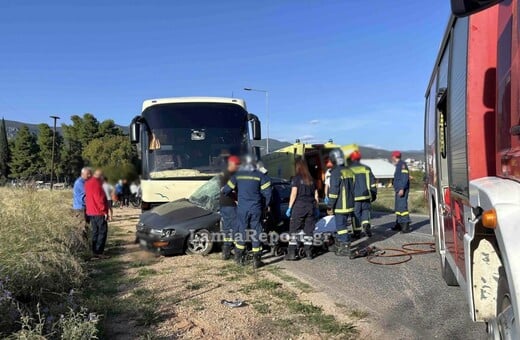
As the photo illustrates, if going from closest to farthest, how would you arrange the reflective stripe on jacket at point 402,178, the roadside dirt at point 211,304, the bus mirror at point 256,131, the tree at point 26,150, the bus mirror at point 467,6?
the bus mirror at point 467,6
the roadside dirt at point 211,304
the tree at point 26,150
the bus mirror at point 256,131
the reflective stripe on jacket at point 402,178

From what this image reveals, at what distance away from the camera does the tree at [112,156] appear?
382 cm

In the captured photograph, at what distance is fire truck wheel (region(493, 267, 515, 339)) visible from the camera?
7.77ft

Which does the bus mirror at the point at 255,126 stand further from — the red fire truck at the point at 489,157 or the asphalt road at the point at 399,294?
the red fire truck at the point at 489,157

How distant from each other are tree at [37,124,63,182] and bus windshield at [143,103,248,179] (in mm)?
4082

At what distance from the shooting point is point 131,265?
7781mm

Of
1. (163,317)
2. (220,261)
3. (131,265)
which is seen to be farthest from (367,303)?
(131,265)

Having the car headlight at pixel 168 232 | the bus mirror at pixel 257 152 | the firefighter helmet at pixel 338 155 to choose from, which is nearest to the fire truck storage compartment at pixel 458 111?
the firefighter helmet at pixel 338 155

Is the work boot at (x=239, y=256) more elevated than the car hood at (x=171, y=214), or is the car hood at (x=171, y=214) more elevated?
the car hood at (x=171, y=214)

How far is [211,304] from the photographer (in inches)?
205

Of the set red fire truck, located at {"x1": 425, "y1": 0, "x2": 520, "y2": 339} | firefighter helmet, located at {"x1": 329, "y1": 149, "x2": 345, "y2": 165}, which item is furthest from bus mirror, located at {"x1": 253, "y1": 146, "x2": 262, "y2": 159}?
red fire truck, located at {"x1": 425, "y1": 0, "x2": 520, "y2": 339}

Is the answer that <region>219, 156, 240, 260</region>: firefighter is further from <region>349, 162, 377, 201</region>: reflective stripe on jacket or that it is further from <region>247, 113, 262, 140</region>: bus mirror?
<region>349, 162, 377, 201</region>: reflective stripe on jacket

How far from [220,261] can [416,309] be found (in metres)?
3.86

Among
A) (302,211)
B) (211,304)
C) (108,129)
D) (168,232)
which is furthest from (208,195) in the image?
(108,129)

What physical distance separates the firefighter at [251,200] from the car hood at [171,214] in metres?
1.30
